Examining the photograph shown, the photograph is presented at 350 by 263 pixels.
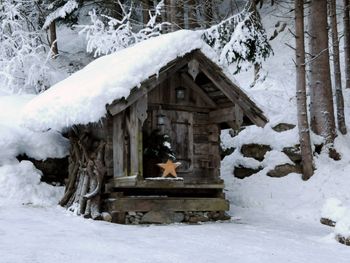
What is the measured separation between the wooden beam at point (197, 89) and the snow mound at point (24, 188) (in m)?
4.22

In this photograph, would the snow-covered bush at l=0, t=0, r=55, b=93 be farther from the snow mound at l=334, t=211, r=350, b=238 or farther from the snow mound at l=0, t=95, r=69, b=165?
the snow mound at l=334, t=211, r=350, b=238

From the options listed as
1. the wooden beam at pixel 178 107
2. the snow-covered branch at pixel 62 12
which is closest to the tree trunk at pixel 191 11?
the snow-covered branch at pixel 62 12

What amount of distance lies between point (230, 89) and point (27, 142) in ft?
18.5

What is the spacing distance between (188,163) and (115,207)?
2429 mm

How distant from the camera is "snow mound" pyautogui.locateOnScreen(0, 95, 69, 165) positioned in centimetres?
1337

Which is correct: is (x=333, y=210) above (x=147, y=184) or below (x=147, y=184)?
below

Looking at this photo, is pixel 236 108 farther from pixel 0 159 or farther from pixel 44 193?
pixel 0 159

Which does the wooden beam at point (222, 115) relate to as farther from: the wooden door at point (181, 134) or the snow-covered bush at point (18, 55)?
the snow-covered bush at point (18, 55)

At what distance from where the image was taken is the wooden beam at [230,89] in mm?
11594

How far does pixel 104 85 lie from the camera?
10.5m

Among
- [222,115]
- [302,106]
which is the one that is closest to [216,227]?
[222,115]

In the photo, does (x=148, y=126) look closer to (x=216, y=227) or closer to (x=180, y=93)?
(x=180, y=93)

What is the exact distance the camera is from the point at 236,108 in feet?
39.7

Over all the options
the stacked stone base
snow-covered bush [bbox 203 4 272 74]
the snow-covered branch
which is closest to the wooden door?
the stacked stone base
